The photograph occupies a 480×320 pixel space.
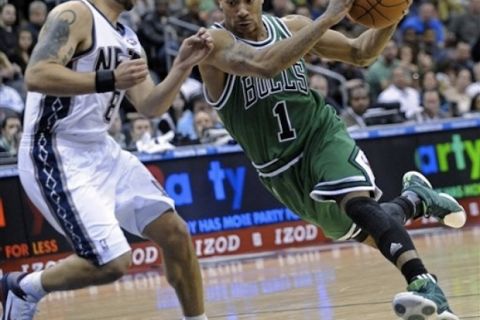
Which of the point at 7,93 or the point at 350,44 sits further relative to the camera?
the point at 7,93

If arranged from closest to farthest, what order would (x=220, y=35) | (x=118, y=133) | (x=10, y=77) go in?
1. (x=220, y=35)
2. (x=118, y=133)
3. (x=10, y=77)

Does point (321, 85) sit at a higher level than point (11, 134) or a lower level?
lower

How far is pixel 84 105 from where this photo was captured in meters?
7.21

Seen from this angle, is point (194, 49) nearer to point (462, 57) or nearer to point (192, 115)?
point (192, 115)

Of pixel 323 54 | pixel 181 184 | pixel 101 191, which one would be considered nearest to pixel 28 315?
pixel 101 191

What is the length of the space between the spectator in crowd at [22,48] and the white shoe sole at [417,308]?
10.4 metres

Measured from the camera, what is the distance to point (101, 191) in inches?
283

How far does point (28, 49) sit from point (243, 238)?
416 cm

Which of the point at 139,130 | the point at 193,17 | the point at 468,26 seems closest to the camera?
the point at 139,130

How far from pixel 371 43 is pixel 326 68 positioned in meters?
10.4

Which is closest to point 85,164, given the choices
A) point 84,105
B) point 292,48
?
point 84,105

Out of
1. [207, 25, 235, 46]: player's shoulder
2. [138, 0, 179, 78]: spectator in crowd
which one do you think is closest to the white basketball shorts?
[207, 25, 235, 46]: player's shoulder

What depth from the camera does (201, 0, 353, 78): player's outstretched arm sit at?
7320mm

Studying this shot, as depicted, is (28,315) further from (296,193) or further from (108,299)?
(108,299)
